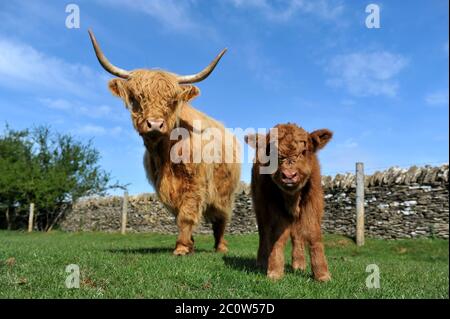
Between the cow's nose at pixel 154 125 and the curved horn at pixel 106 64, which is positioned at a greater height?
the curved horn at pixel 106 64

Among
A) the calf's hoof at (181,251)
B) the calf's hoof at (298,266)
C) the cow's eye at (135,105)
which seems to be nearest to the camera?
the calf's hoof at (298,266)

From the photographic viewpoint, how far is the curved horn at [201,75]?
25.6 ft

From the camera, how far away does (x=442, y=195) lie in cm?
1352

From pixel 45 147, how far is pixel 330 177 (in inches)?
1000

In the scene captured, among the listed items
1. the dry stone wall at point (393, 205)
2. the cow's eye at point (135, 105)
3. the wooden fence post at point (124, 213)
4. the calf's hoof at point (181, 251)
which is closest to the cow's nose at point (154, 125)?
the cow's eye at point (135, 105)

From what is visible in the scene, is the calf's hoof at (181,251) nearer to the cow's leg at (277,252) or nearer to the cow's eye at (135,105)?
the cow's eye at (135,105)

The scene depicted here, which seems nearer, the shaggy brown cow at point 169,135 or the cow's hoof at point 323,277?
the cow's hoof at point 323,277

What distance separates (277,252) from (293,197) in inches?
24.5

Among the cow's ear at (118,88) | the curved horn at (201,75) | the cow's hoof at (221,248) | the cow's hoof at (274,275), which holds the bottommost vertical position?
the cow's hoof at (221,248)

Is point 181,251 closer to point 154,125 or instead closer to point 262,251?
point 262,251

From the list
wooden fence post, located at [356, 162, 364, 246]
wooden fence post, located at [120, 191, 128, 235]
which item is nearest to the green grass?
wooden fence post, located at [356, 162, 364, 246]

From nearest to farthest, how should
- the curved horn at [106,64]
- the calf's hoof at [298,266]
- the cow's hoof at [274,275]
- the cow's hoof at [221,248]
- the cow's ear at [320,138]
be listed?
the cow's hoof at [274,275], the cow's ear at [320,138], the calf's hoof at [298,266], the curved horn at [106,64], the cow's hoof at [221,248]

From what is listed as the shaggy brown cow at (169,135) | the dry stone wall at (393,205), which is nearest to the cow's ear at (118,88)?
the shaggy brown cow at (169,135)
